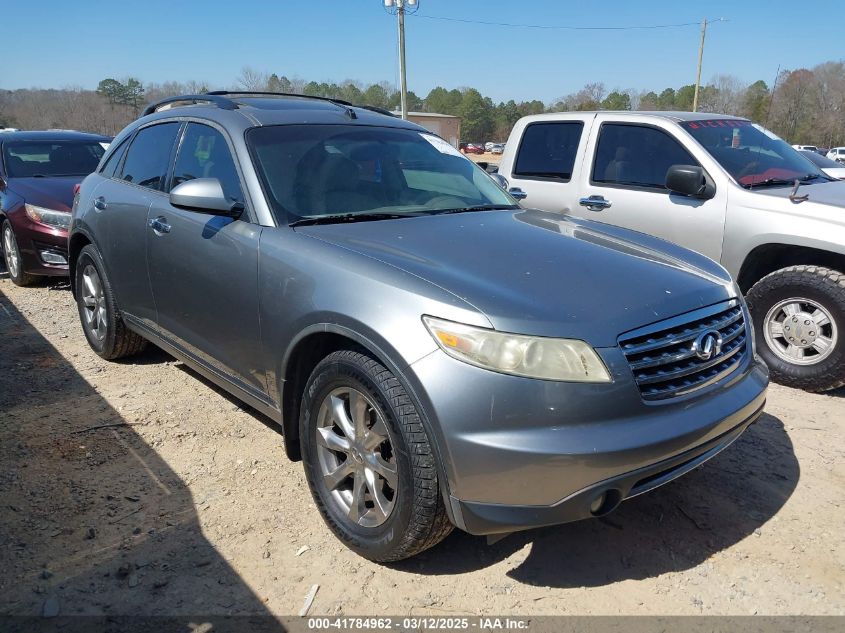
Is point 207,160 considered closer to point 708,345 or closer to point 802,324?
point 708,345

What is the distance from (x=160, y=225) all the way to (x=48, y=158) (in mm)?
5534

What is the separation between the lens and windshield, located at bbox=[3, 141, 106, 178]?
7824 mm

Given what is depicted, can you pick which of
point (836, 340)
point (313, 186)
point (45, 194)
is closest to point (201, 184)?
point (313, 186)

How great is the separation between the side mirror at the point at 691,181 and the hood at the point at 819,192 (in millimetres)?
328

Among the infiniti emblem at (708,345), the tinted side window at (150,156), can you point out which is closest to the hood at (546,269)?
the infiniti emblem at (708,345)

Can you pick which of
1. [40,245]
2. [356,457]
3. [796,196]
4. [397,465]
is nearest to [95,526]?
[356,457]

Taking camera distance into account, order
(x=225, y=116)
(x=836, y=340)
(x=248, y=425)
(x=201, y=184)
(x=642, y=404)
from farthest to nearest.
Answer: (x=836, y=340) → (x=248, y=425) → (x=225, y=116) → (x=201, y=184) → (x=642, y=404)

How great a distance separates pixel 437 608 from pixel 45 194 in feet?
22.0

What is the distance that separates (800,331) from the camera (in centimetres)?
449

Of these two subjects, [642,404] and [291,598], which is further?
[291,598]

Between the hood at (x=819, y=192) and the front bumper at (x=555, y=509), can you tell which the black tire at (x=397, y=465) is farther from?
the hood at (x=819, y=192)

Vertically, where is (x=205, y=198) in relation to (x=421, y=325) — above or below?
above

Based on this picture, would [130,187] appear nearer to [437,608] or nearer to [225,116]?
[225,116]

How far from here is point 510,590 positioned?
2.57 m
